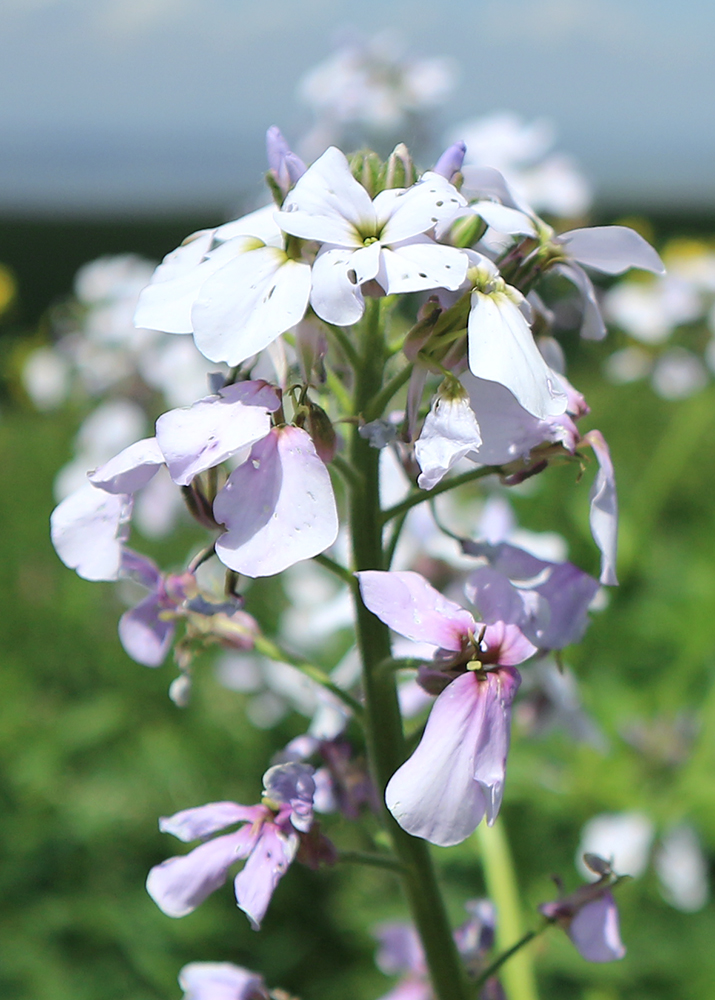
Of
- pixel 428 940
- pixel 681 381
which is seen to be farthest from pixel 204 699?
pixel 428 940

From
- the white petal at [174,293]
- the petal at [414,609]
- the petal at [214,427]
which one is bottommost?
the petal at [414,609]

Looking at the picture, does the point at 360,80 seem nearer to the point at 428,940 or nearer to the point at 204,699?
the point at 204,699

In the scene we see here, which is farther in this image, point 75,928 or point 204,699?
point 204,699

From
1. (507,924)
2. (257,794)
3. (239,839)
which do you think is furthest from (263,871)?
(257,794)

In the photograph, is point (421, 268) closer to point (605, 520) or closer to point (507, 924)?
point (605, 520)

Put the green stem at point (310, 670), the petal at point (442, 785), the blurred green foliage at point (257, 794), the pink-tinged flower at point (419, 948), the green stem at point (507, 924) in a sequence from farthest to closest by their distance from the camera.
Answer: the blurred green foliage at point (257, 794), the green stem at point (507, 924), the pink-tinged flower at point (419, 948), the green stem at point (310, 670), the petal at point (442, 785)

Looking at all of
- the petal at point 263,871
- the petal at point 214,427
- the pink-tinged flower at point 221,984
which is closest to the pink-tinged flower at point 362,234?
the petal at point 214,427

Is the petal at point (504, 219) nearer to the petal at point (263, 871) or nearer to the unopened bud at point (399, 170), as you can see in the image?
the unopened bud at point (399, 170)
